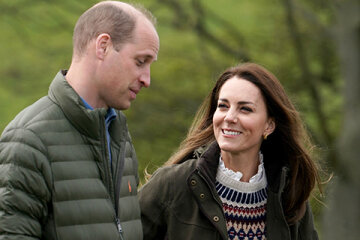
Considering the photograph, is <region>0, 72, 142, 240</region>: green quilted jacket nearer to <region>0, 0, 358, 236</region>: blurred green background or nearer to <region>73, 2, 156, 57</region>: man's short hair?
<region>73, 2, 156, 57</region>: man's short hair

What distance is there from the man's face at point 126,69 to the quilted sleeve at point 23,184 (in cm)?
43

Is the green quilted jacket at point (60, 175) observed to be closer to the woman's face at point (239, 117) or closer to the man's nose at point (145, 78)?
the man's nose at point (145, 78)

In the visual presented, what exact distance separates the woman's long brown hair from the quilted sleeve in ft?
5.54

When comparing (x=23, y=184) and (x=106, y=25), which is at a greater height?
(x=106, y=25)

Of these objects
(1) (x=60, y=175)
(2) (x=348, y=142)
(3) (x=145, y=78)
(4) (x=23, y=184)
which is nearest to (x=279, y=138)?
(3) (x=145, y=78)

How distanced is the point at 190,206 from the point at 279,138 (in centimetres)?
82

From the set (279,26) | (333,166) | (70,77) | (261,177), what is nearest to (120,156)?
(70,77)

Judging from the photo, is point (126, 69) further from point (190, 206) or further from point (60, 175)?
point (190, 206)

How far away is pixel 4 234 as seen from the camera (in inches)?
125

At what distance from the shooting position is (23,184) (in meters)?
3.21

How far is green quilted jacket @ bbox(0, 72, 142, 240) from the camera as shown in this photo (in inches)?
126

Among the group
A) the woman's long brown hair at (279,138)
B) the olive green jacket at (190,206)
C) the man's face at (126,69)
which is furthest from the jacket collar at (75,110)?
the woman's long brown hair at (279,138)

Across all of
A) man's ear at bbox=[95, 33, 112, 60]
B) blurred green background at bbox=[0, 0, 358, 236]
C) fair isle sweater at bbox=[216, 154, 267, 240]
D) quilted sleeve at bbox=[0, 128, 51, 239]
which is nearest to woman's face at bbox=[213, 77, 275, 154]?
fair isle sweater at bbox=[216, 154, 267, 240]

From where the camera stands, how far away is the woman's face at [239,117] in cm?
456
